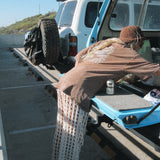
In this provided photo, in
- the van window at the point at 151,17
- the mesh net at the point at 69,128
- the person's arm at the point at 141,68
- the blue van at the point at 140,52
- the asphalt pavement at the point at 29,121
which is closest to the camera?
the blue van at the point at 140,52

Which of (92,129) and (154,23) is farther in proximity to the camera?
(154,23)

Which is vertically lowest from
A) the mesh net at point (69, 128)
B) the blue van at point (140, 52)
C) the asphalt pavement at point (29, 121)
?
the asphalt pavement at point (29, 121)

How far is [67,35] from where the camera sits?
5.83 m

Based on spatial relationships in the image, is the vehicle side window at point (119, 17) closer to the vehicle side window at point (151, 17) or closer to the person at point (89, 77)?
the vehicle side window at point (151, 17)

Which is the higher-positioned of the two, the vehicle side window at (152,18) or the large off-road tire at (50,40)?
the vehicle side window at (152,18)

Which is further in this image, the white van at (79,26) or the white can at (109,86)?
the white van at (79,26)

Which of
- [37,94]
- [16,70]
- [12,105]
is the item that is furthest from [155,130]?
[16,70]

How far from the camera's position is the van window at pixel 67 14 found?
19.7 feet

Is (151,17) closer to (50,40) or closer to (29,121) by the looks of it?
(50,40)

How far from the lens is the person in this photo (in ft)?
7.86

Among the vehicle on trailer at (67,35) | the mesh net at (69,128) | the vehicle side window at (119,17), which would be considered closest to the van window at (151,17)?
the vehicle side window at (119,17)

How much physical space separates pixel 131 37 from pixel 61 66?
13.1ft

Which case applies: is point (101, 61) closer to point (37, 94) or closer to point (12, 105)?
point (12, 105)

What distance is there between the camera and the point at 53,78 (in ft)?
24.5
